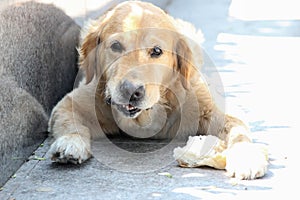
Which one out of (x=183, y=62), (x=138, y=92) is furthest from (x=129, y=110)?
(x=183, y=62)

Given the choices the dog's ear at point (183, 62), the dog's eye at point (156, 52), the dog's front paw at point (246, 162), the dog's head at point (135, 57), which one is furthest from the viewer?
the dog's ear at point (183, 62)

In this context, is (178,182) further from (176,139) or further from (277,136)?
(277,136)

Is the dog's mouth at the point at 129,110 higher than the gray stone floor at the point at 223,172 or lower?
higher

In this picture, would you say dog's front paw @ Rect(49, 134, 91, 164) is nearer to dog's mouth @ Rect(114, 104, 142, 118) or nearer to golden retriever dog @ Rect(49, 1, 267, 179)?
golden retriever dog @ Rect(49, 1, 267, 179)

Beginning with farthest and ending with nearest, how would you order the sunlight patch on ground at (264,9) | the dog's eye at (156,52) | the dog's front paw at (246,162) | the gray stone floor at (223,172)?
the sunlight patch on ground at (264,9) < the dog's eye at (156,52) < the dog's front paw at (246,162) < the gray stone floor at (223,172)

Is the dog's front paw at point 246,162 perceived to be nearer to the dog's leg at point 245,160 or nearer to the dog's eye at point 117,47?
the dog's leg at point 245,160

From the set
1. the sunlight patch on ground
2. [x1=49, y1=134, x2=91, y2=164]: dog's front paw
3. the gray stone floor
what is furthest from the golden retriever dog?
the sunlight patch on ground

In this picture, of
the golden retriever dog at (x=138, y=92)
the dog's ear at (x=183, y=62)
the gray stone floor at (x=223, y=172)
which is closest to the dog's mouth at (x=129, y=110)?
the golden retriever dog at (x=138, y=92)

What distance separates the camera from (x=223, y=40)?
811cm

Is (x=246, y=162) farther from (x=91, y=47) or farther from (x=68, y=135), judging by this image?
(x=91, y=47)

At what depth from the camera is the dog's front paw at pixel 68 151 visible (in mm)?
3689

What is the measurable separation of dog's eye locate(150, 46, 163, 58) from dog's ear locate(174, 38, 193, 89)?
0.84 ft

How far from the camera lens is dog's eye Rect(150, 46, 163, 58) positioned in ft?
12.6

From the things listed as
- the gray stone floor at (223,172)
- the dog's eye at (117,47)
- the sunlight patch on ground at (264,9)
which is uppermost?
the sunlight patch on ground at (264,9)
